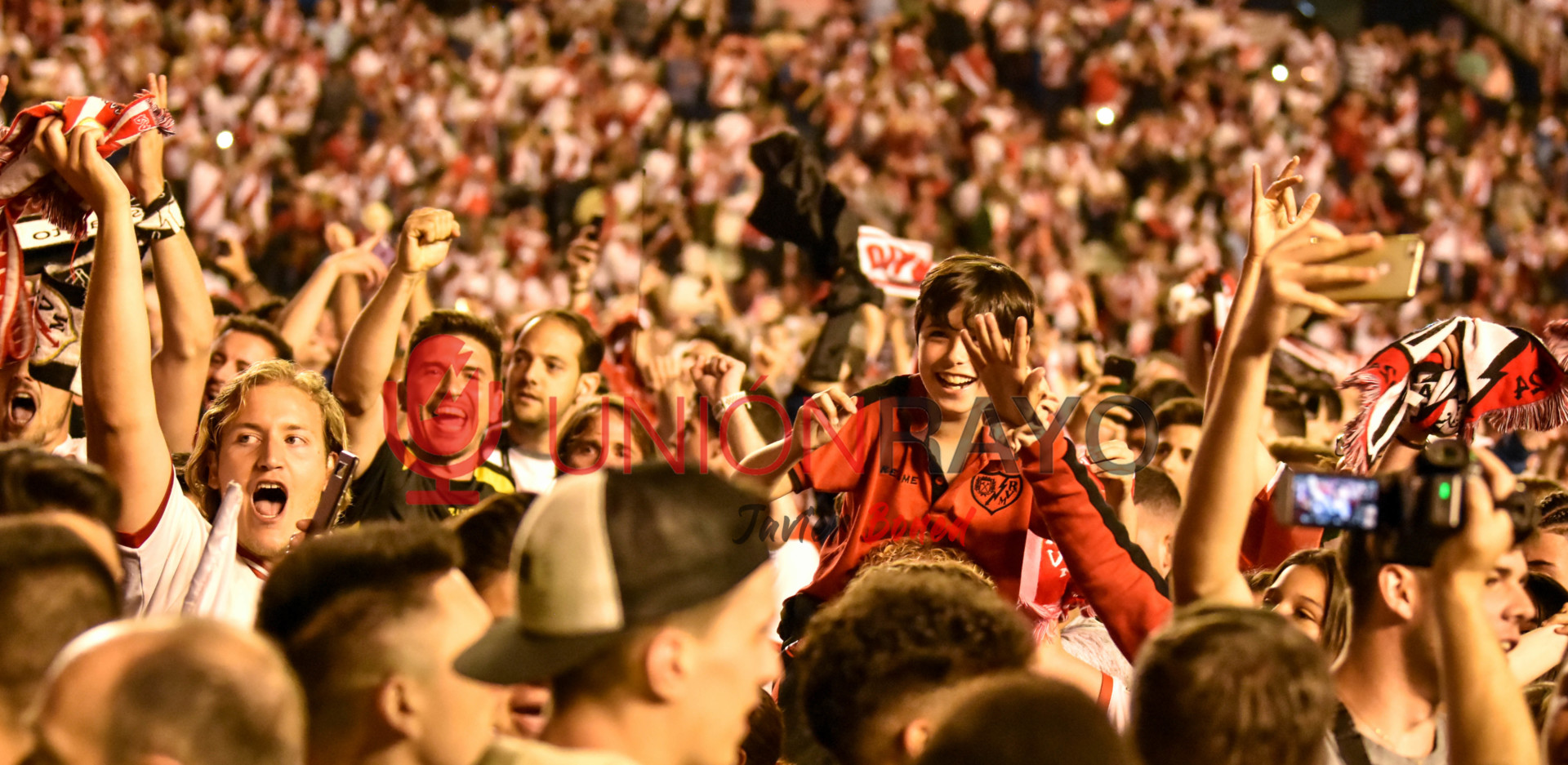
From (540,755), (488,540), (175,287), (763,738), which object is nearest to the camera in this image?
(540,755)

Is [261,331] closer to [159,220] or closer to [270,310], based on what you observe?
[270,310]

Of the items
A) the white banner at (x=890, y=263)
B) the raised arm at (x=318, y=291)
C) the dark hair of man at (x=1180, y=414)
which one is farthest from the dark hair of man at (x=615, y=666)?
the white banner at (x=890, y=263)

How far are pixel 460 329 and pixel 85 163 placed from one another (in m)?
2.01

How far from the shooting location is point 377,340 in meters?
4.44

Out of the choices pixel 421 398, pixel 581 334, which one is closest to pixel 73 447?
pixel 421 398

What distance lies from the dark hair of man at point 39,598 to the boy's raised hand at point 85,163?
106 centimetres

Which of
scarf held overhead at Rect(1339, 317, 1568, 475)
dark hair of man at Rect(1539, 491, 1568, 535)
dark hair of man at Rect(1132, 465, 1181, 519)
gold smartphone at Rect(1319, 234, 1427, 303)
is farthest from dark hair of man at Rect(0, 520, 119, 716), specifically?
dark hair of man at Rect(1539, 491, 1568, 535)

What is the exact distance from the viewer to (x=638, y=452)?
493 cm

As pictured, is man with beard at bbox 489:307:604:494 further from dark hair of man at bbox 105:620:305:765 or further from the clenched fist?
dark hair of man at bbox 105:620:305:765

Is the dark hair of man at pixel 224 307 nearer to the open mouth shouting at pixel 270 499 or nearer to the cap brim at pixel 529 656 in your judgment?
the open mouth shouting at pixel 270 499

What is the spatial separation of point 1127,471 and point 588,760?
2542mm

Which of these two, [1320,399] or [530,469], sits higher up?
[530,469]

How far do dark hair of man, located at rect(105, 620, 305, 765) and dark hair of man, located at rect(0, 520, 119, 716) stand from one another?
1.93 feet

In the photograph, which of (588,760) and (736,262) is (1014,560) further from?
(736,262)
